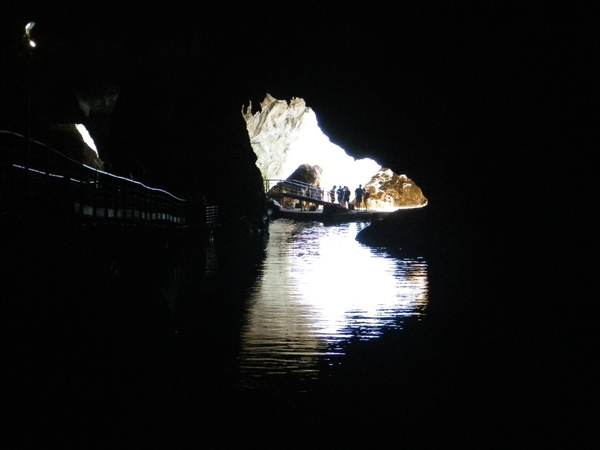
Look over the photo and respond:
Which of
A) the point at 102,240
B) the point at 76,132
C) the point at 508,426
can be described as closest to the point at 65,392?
the point at 508,426

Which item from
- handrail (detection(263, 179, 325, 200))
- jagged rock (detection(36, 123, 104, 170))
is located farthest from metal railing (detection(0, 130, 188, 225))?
handrail (detection(263, 179, 325, 200))

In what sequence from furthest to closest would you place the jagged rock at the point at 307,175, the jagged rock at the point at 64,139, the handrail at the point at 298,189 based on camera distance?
1. the jagged rock at the point at 307,175
2. the handrail at the point at 298,189
3. the jagged rock at the point at 64,139

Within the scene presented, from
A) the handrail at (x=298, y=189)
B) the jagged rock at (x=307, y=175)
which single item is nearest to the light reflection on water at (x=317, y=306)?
the handrail at (x=298, y=189)

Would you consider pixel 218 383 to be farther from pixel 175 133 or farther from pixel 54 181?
pixel 175 133

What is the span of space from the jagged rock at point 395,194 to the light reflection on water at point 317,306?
3290 cm

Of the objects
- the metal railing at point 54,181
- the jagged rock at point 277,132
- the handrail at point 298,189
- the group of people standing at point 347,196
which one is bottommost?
the metal railing at point 54,181

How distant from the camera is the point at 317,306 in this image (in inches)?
290

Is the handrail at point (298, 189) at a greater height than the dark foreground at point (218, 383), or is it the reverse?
the handrail at point (298, 189)

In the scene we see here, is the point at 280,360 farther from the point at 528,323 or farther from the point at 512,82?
the point at 512,82

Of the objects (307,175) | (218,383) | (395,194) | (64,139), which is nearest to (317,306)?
(218,383)

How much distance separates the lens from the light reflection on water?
16.5 ft

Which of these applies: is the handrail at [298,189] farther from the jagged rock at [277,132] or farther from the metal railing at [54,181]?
the metal railing at [54,181]

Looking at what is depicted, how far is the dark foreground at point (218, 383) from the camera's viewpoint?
3332 mm

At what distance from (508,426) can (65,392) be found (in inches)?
109
